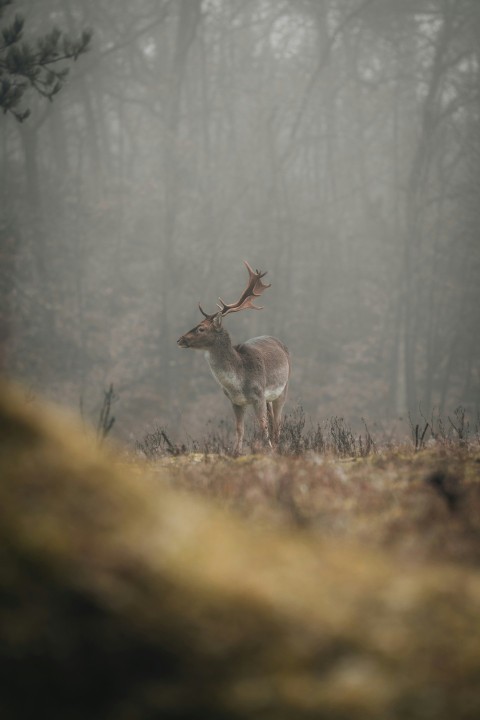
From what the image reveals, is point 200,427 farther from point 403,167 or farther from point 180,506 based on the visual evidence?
point 180,506

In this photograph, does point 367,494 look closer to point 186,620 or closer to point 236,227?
point 186,620

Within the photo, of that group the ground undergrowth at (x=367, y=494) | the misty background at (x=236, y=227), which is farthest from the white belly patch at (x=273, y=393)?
the misty background at (x=236, y=227)

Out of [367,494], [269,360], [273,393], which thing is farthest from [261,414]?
[367,494]

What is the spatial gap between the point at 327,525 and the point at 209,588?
1847 millimetres

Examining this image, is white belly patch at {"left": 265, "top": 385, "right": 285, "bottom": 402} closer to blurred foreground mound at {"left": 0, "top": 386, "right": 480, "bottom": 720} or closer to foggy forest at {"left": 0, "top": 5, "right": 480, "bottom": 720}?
foggy forest at {"left": 0, "top": 5, "right": 480, "bottom": 720}

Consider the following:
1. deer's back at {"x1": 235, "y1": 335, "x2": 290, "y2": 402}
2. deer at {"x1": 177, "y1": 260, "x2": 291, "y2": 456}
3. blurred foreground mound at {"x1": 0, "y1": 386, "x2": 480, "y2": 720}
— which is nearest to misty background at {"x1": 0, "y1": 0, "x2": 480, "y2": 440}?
deer's back at {"x1": 235, "y1": 335, "x2": 290, "y2": 402}

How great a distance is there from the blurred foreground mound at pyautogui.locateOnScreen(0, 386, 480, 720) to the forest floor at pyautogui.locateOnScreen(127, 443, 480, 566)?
744 millimetres

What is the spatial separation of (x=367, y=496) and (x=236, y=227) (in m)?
26.2

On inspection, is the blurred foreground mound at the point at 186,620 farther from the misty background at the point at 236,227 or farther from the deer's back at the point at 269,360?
the misty background at the point at 236,227

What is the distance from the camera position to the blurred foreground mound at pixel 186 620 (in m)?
1.63

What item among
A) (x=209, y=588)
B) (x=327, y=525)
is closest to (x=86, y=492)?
(x=209, y=588)

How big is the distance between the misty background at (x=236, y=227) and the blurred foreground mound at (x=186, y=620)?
1960cm

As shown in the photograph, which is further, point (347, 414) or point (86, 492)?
point (347, 414)

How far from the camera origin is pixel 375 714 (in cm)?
166
